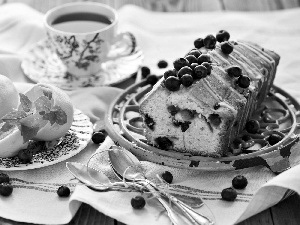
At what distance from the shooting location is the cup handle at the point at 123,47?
13.8 feet

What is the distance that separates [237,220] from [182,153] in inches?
21.8

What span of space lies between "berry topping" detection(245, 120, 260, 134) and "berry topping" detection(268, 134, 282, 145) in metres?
0.13

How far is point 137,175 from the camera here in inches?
116

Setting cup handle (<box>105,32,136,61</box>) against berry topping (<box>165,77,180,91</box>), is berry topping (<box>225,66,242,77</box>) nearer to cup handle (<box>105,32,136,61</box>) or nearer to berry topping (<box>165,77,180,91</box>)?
berry topping (<box>165,77,180,91</box>)

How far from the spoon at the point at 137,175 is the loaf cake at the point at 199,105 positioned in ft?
0.69

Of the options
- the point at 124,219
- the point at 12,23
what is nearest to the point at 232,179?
the point at 124,219

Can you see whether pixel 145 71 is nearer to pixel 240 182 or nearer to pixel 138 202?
pixel 240 182

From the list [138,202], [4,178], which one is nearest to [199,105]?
[138,202]

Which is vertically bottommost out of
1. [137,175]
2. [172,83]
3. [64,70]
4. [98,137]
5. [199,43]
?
[64,70]

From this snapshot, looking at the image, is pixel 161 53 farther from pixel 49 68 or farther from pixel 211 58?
pixel 211 58

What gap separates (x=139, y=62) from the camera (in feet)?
14.0

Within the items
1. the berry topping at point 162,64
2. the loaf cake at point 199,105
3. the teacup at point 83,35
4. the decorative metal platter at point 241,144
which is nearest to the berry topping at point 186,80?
the loaf cake at point 199,105

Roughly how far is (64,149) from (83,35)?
3.29ft

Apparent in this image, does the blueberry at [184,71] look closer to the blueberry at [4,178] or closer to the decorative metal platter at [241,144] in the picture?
the decorative metal platter at [241,144]
